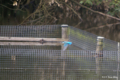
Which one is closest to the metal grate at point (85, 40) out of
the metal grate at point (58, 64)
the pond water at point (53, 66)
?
the metal grate at point (58, 64)

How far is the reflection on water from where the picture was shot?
622cm

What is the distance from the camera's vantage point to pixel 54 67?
7.06 metres

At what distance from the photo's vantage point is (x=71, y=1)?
714 inches

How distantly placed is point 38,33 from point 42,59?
4996 millimetres

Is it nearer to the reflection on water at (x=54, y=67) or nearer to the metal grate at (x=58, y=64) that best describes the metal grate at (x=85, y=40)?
the metal grate at (x=58, y=64)

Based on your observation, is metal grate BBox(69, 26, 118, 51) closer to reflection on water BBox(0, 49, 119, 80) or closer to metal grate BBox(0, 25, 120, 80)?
metal grate BBox(0, 25, 120, 80)

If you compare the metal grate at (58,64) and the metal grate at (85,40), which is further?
the metal grate at (85,40)

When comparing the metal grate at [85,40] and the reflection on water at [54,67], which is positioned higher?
the metal grate at [85,40]

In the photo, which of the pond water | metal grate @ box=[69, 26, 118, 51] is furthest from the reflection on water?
metal grate @ box=[69, 26, 118, 51]

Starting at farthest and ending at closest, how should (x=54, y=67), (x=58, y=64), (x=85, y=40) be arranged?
(x=85, y=40), (x=58, y=64), (x=54, y=67)

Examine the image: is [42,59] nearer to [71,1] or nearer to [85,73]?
[85,73]

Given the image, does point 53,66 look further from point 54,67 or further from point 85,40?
point 85,40

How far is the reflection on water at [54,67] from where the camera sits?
6.22 m

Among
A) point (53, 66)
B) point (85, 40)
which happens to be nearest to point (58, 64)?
point (53, 66)
